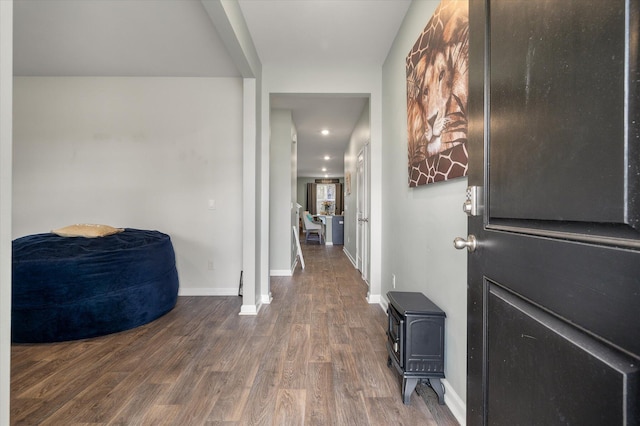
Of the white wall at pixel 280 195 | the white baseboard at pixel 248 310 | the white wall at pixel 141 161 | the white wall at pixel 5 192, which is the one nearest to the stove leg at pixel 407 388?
the white wall at pixel 5 192

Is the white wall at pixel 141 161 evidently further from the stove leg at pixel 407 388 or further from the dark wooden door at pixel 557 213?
the dark wooden door at pixel 557 213

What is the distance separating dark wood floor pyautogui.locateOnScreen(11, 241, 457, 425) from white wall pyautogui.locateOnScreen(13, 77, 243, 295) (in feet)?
3.39

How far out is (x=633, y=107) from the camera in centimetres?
44

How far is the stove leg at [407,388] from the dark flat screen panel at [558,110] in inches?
46.7

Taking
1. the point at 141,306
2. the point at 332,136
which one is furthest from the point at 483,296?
the point at 332,136

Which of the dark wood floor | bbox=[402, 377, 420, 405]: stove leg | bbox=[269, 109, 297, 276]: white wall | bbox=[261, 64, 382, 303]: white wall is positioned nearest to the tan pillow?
the dark wood floor

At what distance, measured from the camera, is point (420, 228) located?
6.56 ft

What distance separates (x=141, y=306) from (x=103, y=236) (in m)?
0.77

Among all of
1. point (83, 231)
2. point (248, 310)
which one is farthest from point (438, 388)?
point (83, 231)

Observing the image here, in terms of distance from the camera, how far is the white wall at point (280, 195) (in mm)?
4363

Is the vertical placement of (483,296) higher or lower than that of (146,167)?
lower

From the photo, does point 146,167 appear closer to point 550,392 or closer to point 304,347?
point 304,347

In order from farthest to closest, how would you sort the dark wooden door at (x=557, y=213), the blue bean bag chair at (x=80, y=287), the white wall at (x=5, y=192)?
the blue bean bag chair at (x=80, y=287), the white wall at (x=5, y=192), the dark wooden door at (x=557, y=213)

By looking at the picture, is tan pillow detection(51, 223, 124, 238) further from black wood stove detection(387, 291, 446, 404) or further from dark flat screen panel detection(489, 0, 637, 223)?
dark flat screen panel detection(489, 0, 637, 223)
